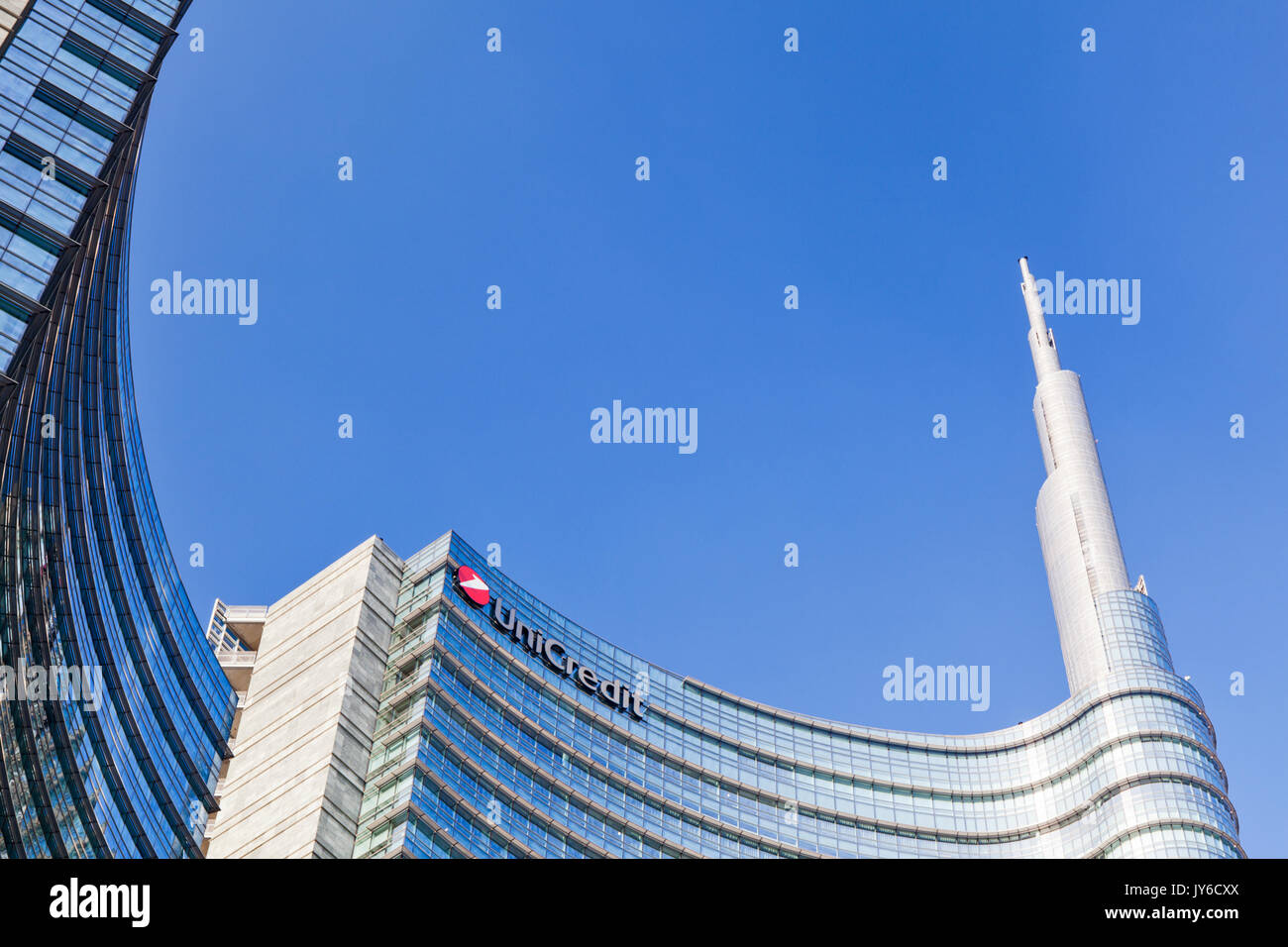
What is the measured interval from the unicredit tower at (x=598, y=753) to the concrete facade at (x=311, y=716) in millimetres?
181

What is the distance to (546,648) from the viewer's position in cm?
11025

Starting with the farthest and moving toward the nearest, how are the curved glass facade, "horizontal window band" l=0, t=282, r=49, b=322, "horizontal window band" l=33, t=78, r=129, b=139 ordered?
the curved glass facade < "horizontal window band" l=33, t=78, r=129, b=139 < "horizontal window band" l=0, t=282, r=49, b=322

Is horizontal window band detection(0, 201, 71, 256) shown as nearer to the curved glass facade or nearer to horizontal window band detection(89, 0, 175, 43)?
horizontal window band detection(89, 0, 175, 43)

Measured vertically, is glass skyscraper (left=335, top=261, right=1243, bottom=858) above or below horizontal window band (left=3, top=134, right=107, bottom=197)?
below

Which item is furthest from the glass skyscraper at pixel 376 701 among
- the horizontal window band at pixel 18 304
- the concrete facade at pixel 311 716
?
the concrete facade at pixel 311 716

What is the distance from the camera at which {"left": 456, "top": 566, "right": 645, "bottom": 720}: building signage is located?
10675 cm

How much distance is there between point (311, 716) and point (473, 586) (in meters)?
16.2

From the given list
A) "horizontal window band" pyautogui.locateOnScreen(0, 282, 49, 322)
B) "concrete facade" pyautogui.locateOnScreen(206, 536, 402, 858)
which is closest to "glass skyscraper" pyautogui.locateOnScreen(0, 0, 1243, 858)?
"horizontal window band" pyautogui.locateOnScreen(0, 282, 49, 322)

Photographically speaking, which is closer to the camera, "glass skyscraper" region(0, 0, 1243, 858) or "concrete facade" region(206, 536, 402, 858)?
"glass skyscraper" region(0, 0, 1243, 858)

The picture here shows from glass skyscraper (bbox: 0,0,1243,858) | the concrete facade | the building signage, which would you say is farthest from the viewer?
the building signage

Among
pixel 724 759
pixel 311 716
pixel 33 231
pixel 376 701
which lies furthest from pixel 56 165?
pixel 724 759

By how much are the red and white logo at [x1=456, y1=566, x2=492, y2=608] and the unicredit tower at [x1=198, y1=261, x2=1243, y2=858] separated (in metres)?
0.18
